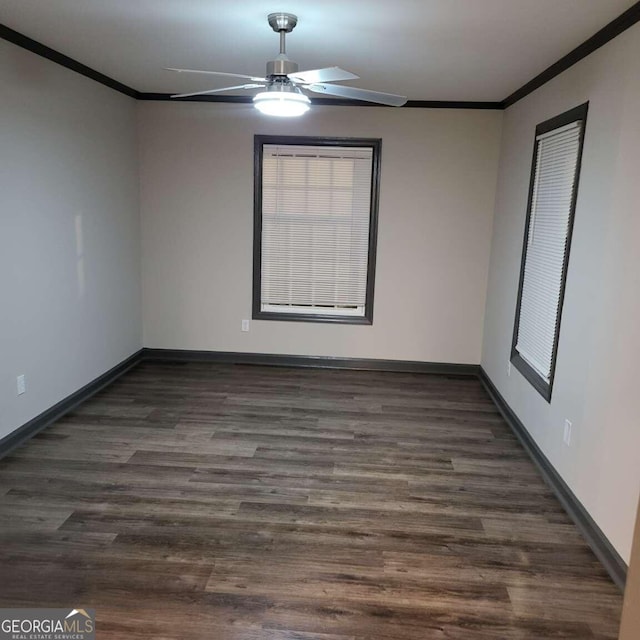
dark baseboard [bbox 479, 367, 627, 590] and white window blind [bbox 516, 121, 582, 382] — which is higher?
white window blind [bbox 516, 121, 582, 382]

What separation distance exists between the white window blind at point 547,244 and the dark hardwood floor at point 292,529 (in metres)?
0.72

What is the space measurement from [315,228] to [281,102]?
2399 millimetres

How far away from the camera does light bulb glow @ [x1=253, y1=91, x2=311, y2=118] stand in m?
2.71

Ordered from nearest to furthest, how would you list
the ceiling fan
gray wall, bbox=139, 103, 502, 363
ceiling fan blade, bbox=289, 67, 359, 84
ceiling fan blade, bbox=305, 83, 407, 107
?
ceiling fan blade, bbox=289, 67, 359, 84
the ceiling fan
ceiling fan blade, bbox=305, 83, 407, 107
gray wall, bbox=139, 103, 502, 363

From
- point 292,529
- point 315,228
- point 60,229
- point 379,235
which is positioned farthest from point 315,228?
point 292,529

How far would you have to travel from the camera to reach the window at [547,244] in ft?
10.4

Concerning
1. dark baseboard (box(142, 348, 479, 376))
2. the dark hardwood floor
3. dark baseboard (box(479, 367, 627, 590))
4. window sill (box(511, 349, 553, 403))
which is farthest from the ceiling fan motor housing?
dark baseboard (box(142, 348, 479, 376))

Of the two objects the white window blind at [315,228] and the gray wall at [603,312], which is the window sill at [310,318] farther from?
the gray wall at [603,312]

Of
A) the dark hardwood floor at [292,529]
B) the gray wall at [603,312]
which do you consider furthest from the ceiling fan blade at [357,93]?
the dark hardwood floor at [292,529]

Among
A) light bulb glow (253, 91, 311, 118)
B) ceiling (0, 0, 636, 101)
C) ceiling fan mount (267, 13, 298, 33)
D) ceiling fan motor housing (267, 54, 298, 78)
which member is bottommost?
light bulb glow (253, 91, 311, 118)

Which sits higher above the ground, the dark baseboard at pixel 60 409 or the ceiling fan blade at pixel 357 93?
the ceiling fan blade at pixel 357 93

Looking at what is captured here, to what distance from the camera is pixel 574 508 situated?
2.83 metres

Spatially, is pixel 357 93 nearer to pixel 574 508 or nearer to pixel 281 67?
pixel 281 67

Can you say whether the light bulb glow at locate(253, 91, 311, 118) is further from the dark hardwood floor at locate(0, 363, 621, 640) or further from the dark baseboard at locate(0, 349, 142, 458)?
the dark baseboard at locate(0, 349, 142, 458)
